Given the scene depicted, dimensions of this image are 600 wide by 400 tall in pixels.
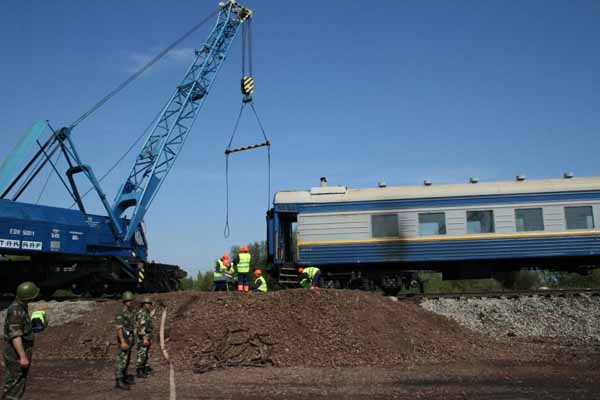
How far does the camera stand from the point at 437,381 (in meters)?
8.61

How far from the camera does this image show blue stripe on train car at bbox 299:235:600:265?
16.7m

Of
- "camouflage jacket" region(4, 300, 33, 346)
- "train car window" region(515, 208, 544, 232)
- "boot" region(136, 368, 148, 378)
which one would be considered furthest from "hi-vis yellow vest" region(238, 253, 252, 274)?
"camouflage jacket" region(4, 300, 33, 346)

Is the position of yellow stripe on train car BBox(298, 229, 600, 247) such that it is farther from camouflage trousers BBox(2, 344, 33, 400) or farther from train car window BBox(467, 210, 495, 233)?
camouflage trousers BBox(2, 344, 33, 400)

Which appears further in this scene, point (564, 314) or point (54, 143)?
point (54, 143)

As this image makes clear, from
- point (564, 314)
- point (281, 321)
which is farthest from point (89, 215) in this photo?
point (564, 314)

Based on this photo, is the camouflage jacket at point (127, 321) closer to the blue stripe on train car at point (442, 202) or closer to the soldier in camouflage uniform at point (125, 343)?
the soldier in camouflage uniform at point (125, 343)

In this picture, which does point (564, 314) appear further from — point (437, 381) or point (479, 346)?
point (437, 381)

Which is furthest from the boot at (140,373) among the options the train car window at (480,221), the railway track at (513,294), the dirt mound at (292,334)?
the train car window at (480,221)

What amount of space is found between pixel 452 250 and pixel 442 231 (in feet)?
2.27

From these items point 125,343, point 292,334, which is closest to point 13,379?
point 125,343

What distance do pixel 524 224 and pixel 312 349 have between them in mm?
9750

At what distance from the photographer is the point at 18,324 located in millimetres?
6109

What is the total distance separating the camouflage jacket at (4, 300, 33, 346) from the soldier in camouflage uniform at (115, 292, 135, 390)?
80.6 inches

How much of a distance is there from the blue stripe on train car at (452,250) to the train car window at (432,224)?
38cm
